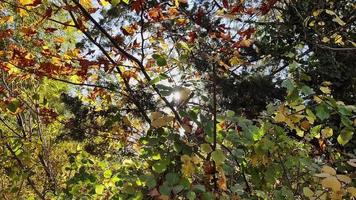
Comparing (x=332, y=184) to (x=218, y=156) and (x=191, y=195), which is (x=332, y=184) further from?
(x=191, y=195)

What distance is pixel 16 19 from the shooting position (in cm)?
678

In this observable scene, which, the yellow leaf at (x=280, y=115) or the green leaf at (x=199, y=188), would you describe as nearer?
the green leaf at (x=199, y=188)

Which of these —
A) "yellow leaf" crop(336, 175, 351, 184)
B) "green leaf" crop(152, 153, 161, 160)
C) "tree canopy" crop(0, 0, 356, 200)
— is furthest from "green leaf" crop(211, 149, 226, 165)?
"yellow leaf" crop(336, 175, 351, 184)

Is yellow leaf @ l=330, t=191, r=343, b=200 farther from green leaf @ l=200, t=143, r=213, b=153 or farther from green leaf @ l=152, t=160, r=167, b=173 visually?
green leaf @ l=152, t=160, r=167, b=173

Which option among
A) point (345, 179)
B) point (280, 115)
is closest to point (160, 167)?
point (280, 115)

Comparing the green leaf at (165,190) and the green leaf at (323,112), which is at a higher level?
the green leaf at (323,112)

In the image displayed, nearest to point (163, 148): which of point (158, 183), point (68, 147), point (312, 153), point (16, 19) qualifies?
→ point (158, 183)

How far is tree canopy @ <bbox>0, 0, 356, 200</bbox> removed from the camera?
6.24 feet

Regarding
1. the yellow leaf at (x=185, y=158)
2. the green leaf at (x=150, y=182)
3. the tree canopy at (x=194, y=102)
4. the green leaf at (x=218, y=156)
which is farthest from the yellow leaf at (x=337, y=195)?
the green leaf at (x=150, y=182)

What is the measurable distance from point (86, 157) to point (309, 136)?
86.4 inches

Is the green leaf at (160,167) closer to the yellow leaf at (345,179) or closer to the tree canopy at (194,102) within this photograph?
the tree canopy at (194,102)

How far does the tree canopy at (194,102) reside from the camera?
1901mm

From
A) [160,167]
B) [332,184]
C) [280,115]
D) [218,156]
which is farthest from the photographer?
[280,115]

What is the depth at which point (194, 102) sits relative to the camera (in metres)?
2.03
